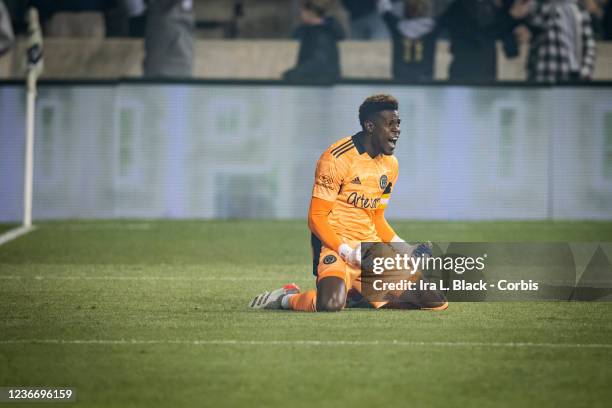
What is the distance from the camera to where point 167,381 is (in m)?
6.89

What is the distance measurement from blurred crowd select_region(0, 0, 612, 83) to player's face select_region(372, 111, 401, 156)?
320 inches

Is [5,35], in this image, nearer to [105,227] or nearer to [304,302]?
[105,227]

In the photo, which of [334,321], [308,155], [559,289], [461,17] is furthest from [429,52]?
[334,321]

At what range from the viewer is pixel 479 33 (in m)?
18.4

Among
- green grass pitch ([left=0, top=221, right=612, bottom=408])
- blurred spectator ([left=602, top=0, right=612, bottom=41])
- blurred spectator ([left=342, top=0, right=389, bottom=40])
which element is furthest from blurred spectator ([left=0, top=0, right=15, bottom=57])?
blurred spectator ([left=602, top=0, right=612, bottom=41])

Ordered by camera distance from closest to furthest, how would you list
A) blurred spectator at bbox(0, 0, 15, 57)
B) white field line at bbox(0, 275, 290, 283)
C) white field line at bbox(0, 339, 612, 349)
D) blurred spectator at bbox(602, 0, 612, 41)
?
white field line at bbox(0, 339, 612, 349)
white field line at bbox(0, 275, 290, 283)
blurred spectator at bbox(0, 0, 15, 57)
blurred spectator at bbox(602, 0, 612, 41)

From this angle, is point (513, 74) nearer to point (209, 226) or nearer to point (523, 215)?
point (523, 215)

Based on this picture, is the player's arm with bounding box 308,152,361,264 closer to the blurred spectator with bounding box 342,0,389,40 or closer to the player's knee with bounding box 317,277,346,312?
the player's knee with bounding box 317,277,346,312

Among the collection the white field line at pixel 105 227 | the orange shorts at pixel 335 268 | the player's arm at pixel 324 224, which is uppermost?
the player's arm at pixel 324 224

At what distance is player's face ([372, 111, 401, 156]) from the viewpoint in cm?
982

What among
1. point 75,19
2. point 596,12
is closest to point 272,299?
point 596,12

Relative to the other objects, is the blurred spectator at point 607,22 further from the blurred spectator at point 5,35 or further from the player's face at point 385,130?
the player's face at point 385,130

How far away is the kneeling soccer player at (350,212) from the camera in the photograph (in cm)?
961

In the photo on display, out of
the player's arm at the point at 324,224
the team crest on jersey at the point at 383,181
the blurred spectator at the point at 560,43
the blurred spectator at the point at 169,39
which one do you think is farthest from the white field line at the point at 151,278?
the blurred spectator at the point at 560,43
